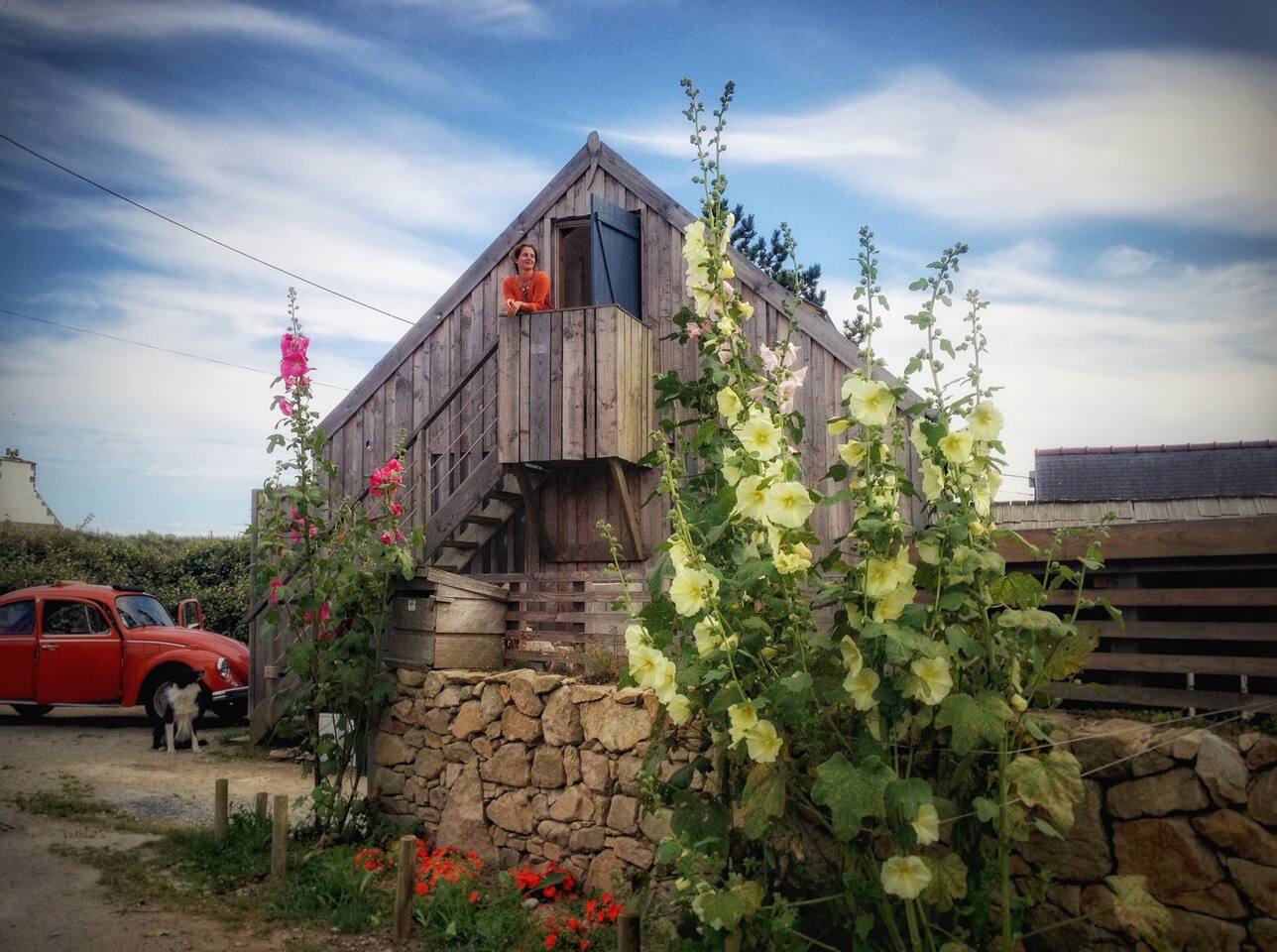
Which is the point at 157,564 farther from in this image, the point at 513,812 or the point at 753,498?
the point at 753,498

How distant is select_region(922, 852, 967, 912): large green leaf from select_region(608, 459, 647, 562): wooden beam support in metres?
4.89

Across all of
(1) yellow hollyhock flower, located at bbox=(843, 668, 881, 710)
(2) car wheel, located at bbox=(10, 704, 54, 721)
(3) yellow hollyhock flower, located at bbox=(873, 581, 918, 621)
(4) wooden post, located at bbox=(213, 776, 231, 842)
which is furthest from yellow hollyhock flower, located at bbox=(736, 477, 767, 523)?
(2) car wheel, located at bbox=(10, 704, 54, 721)

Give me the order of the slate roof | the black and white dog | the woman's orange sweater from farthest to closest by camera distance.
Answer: the black and white dog < the slate roof < the woman's orange sweater

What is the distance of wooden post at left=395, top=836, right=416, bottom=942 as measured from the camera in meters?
4.48

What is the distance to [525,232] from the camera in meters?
8.91

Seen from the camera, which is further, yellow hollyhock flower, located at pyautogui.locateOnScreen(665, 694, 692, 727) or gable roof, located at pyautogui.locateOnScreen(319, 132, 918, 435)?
gable roof, located at pyautogui.locateOnScreen(319, 132, 918, 435)

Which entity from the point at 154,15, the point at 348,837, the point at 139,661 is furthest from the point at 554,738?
the point at 139,661

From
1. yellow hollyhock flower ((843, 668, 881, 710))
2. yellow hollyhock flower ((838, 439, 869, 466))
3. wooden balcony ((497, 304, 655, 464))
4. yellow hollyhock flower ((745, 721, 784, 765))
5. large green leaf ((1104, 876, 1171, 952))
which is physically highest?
wooden balcony ((497, 304, 655, 464))

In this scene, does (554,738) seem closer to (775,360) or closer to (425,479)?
(775,360)

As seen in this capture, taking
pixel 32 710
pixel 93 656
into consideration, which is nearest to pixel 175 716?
pixel 93 656

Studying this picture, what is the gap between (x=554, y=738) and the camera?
5305 millimetres

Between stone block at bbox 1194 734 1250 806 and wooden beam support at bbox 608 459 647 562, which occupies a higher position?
wooden beam support at bbox 608 459 647 562

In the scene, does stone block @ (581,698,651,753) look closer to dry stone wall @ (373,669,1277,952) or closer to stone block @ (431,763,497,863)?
dry stone wall @ (373,669,1277,952)

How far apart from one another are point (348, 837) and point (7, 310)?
3.63m
